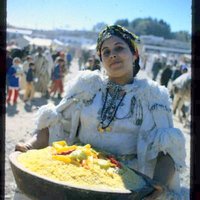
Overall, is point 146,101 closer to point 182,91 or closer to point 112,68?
point 112,68

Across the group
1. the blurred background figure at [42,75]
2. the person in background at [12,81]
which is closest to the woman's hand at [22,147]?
the person in background at [12,81]

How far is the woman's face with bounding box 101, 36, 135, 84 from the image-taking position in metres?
2.81

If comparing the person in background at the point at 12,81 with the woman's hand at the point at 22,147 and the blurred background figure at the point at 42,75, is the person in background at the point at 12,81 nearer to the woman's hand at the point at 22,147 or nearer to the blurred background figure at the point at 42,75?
the blurred background figure at the point at 42,75

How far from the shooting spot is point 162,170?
2.65m

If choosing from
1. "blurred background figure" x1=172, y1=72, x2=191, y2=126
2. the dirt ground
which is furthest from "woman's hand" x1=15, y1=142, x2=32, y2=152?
"blurred background figure" x1=172, y1=72, x2=191, y2=126

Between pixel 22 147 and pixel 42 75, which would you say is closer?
pixel 22 147

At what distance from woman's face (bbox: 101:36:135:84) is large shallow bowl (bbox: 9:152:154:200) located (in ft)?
2.75

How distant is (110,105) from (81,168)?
0.63 metres

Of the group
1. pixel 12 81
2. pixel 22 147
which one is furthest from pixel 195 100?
pixel 12 81

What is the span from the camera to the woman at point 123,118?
271 cm

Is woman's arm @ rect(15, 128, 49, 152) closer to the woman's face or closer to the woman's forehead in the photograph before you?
the woman's face

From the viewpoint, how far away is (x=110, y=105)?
113 inches

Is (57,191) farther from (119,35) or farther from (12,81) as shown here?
(12,81)

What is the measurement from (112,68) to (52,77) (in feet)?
41.7
